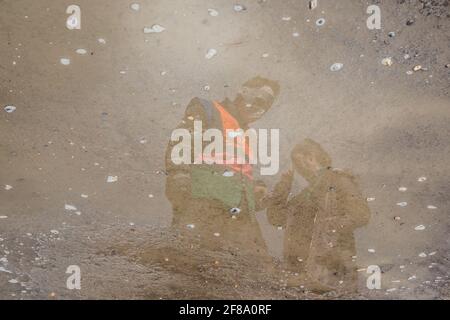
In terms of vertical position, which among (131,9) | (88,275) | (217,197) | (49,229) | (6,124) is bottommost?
(88,275)

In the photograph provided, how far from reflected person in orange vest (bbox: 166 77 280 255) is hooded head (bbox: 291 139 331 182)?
0.40 meters

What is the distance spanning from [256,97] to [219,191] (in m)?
0.93

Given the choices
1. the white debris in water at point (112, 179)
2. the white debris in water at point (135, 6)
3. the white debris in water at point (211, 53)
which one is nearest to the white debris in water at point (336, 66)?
the white debris in water at point (211, 53)

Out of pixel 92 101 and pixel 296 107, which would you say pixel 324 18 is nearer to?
pixel 296 107

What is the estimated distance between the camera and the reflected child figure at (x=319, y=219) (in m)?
3.40

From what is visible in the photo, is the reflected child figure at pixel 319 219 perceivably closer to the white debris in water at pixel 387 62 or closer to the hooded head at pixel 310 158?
the hooded head at pixel 310 158

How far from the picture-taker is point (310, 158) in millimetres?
3395

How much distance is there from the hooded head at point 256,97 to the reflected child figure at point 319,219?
49 centimetres

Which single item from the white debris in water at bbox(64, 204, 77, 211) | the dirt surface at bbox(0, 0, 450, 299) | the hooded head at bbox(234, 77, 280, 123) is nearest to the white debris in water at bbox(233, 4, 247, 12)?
the dirt surface at bbox(0, 0, 450, 299)

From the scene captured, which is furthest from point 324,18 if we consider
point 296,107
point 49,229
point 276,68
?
point 49,229

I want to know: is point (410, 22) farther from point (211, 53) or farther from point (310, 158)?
point (211, 53)
